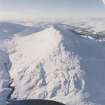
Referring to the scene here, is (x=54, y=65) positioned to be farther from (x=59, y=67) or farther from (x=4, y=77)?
(x=4, y=77)

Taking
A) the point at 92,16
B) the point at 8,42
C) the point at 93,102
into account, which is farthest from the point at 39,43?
the point at 93,102

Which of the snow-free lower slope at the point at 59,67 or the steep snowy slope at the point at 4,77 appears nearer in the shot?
the steep snowy slope at the point at 4,77

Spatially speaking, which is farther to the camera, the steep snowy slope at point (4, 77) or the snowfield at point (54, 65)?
the snowfield at point (54, 65)

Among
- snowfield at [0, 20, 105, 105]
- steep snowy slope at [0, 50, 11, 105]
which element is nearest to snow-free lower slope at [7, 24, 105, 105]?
snowfield at [0, 20, 105, 105]

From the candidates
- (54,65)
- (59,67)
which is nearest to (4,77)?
(54,65)

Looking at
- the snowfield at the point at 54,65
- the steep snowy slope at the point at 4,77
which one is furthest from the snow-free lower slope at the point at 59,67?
the steep snowy slope at the point at 4,77

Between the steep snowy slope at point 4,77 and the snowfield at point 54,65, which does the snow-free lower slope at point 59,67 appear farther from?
the steep snowy slope at point 4,77

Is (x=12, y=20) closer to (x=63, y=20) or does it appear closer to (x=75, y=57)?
(x=63, y=20)
